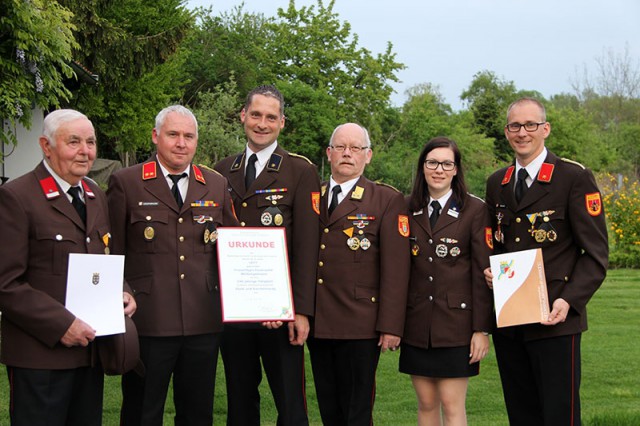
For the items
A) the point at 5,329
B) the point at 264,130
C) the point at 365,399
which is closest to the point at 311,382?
the point at 365,399

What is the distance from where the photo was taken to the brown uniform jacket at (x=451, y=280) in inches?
196

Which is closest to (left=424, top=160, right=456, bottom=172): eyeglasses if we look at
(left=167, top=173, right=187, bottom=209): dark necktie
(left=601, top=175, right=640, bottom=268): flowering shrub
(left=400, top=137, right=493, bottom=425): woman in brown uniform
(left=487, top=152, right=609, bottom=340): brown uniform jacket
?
(left=400, top=137, right=493, bottom=425): woman in brown uniform

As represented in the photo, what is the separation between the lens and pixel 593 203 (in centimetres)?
479

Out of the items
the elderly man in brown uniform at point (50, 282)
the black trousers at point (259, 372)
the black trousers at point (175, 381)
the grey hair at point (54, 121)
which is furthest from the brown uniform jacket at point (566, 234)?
the grey hair at point (54, 121)

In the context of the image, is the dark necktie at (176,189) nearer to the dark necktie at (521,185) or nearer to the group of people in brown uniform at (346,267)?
the group of people in brown uniform at (346,267)

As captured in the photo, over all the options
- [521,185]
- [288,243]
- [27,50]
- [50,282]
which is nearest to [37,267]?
[50,282]

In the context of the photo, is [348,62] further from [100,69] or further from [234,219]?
[234,219]

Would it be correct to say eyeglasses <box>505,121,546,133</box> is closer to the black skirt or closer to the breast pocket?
the black skirt

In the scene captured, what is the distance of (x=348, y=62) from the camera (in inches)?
1689

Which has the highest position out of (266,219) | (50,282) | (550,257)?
(266,219)

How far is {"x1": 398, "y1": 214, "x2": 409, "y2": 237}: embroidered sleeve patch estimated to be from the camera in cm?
511

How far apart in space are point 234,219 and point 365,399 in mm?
1442

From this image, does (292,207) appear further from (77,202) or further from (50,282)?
(50,282)

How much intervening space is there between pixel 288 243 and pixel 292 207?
0.79 feet
